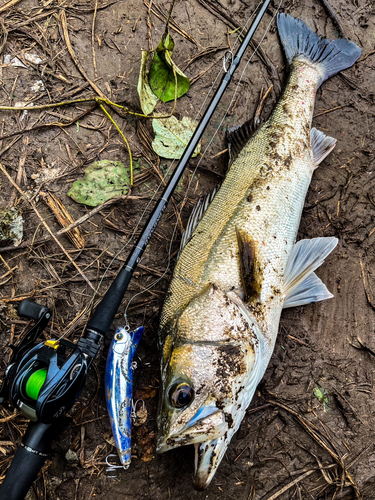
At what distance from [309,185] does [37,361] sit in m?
2.94

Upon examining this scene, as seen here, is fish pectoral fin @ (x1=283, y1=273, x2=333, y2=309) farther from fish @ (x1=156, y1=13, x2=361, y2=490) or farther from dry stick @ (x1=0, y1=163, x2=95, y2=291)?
dry stick @ (x1=0, y1=163, x2=95, y2=291)

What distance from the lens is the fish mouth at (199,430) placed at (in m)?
2.30

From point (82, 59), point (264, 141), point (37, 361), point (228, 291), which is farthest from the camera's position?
point (82, 59)

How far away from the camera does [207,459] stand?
2387 millimetres

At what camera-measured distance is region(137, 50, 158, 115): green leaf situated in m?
3.26

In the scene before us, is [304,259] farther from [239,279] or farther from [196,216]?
[196,216]

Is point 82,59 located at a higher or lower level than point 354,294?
higher

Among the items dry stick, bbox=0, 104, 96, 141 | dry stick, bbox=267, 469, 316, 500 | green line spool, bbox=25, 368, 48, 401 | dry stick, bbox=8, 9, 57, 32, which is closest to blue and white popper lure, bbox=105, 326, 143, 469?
green line spool, bbox=25, 368, 48, 401

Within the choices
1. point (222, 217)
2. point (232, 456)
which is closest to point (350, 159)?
point (222, 217)

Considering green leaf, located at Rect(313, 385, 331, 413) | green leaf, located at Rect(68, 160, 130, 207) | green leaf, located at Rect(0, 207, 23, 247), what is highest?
green leaf, located at Rect(68, 160, 130, 207)

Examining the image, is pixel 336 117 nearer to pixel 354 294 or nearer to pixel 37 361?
pixel 354 294

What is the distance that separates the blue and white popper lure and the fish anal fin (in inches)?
39.6

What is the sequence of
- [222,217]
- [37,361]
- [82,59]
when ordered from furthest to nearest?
[82,59]
[222,217]
[37,361]

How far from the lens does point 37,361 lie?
2154mm
